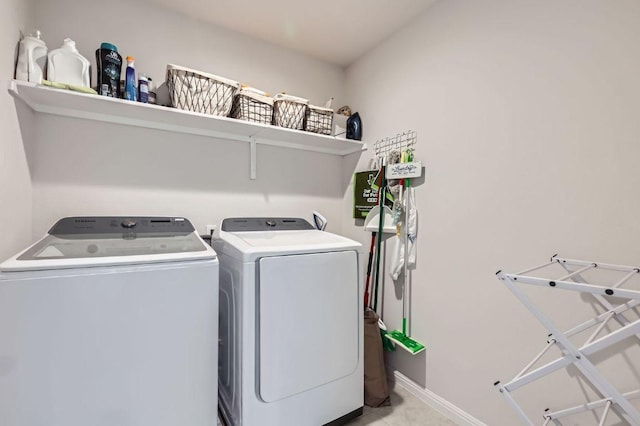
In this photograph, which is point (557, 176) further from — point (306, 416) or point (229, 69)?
point (229, 69)

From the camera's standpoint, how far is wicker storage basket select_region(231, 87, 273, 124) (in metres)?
1.98

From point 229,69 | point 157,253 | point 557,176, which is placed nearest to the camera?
point 157,253

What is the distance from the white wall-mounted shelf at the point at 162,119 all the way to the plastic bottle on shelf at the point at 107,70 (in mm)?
80

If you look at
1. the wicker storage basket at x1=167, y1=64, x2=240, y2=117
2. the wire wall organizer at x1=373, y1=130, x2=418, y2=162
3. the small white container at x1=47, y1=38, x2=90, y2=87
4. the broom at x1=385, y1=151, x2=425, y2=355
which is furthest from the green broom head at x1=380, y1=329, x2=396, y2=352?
the small white container at x1=47, y1=38, x2=90, y2=87

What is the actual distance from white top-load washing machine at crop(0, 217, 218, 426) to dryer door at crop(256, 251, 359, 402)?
25cm

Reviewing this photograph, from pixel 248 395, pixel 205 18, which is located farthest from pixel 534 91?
pixel 205 18

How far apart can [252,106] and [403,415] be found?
2301 mm

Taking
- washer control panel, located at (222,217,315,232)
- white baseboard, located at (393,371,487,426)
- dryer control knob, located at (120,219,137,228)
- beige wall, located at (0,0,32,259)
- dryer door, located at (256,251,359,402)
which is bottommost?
white baseboard, located at (393,371,487,426)

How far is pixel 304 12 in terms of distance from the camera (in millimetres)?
1986

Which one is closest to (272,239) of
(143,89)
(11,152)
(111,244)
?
(111,244)

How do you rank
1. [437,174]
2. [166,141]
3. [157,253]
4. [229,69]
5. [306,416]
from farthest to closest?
[229,69], [166,141], [437,174], [306,416], [157,253]

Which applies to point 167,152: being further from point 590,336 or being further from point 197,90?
point 590,336

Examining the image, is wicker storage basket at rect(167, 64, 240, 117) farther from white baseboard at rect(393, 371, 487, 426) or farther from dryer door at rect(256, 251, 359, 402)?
white baseboard at rect(393, 371, 487, 426)

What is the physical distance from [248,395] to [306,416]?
0.37 metres
